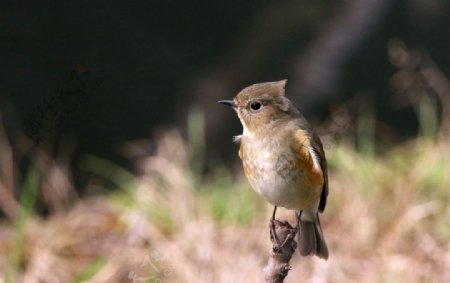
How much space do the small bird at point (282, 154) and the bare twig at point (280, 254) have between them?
0.28m

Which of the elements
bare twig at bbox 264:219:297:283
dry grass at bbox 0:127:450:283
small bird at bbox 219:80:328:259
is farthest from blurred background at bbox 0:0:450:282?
bare twig at bbox 264:219:297:283

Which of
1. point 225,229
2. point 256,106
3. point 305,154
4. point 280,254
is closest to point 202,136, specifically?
point 225,229

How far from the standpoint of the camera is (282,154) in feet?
8.72

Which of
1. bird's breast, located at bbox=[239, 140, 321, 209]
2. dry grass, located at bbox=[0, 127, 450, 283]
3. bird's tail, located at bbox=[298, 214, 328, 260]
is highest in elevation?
dry grass, located at bbox=[0, 127, 450, 283]

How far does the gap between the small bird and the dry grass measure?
53.7 inches

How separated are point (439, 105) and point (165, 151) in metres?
2.01

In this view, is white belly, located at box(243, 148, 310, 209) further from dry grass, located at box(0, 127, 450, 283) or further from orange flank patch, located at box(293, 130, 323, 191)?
dry grass, located at box(0, 127, 450, 283)

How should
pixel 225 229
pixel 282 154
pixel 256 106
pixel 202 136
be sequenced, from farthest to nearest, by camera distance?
pixel 202 136 → pixel 225 229 → pixel 282 154 → pixel 256 106

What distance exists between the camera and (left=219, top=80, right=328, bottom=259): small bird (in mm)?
2596

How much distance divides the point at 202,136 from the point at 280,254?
3876mm

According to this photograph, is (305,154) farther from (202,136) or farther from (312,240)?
(202,136)

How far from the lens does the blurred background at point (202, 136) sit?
4484mm

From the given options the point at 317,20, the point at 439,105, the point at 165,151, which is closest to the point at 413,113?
the point at 439,105

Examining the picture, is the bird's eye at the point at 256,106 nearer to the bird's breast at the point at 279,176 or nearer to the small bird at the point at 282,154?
the small bird at the point at 282,154
